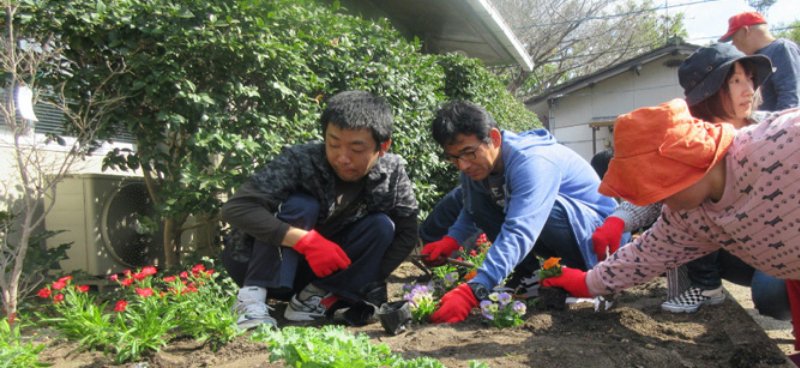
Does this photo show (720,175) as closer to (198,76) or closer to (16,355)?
(16,355)

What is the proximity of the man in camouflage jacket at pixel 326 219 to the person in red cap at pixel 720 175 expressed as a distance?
4.19 ft

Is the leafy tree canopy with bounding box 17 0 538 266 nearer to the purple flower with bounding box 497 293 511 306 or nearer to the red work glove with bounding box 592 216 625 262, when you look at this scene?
the purple flower with bounding box 497 293 511 306

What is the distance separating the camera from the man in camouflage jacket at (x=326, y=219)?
2350mm

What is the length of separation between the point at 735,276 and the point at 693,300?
302 mm

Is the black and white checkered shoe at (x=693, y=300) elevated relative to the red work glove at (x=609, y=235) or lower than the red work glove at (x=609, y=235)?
lower

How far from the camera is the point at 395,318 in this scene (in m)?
2.15

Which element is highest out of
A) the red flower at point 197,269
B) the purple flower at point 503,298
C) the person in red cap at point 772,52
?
the person in red cap at point 772,52

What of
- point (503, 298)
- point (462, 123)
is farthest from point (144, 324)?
point (462, 123)

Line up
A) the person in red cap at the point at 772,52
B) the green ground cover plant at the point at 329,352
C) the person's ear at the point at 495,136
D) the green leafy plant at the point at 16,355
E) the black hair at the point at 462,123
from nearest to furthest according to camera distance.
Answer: the green ground cover plant at the point at 329,352
the green leafy plant at the point at 16,355
the black hair at the point at 462,123
the person's ear at the point at 495,136
the person in red cap at the point at 772,52

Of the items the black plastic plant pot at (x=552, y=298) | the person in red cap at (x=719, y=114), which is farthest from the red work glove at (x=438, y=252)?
the person in red cap at (x=719, y=114)

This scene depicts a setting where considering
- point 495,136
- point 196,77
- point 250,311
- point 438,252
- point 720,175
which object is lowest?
point 250,311

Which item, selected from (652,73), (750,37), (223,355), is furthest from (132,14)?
(652,73)

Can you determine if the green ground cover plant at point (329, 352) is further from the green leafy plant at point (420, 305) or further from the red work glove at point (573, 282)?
the red work glove at point (573, 282)

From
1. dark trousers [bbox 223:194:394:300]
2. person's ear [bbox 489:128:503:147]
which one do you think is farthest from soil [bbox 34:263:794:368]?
person's ear [bbox 489:128:503:147]
